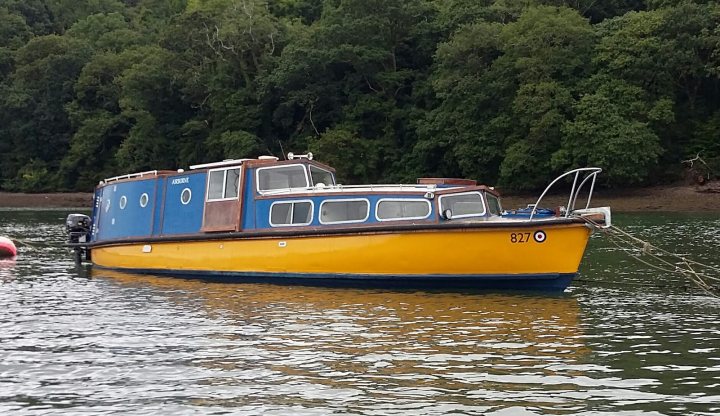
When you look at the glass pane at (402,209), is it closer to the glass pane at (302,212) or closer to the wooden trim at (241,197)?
the glass pane at (302,212)

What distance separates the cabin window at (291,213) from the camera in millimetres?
25094

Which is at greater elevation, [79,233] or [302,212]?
[302,212]

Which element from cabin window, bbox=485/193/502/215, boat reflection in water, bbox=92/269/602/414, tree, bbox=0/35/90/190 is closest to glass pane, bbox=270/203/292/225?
boat reflection in water, bbox=92/269/602/414

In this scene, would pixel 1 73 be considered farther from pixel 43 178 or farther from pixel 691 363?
pixel 691 363

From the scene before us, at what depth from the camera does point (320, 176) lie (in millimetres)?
27703

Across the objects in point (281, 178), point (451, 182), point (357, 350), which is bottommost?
point (357, 350)

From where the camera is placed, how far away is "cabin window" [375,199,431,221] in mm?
23656

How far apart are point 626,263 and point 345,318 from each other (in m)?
13.8

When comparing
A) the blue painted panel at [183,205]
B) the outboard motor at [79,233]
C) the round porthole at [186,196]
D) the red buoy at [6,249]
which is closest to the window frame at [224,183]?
the blue painted panel at [183,205]

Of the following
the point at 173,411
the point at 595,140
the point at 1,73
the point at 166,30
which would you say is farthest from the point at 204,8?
the point at 173,411

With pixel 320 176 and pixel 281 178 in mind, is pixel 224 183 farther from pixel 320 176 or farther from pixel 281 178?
pixel 320 176

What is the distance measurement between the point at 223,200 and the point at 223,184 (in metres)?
0.55

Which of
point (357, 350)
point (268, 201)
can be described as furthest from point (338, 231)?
point (357, 350)

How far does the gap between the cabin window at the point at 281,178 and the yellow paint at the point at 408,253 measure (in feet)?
5.69
